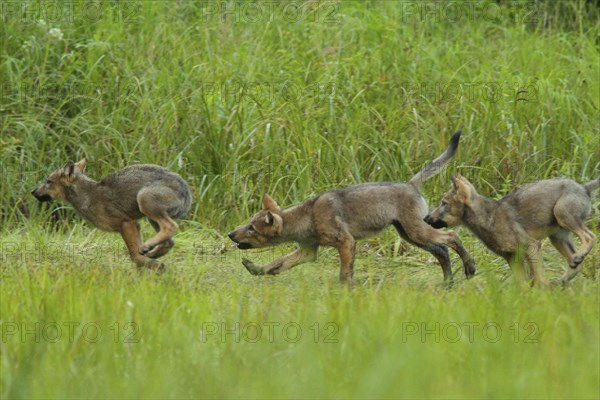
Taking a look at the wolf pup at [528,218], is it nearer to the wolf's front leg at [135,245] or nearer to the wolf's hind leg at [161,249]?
the wolf's hind leg at [161,249]

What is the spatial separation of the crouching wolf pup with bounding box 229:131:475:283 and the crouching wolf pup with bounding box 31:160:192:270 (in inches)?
20.3

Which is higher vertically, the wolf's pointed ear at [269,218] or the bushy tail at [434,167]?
the bushy tail at [434,167]

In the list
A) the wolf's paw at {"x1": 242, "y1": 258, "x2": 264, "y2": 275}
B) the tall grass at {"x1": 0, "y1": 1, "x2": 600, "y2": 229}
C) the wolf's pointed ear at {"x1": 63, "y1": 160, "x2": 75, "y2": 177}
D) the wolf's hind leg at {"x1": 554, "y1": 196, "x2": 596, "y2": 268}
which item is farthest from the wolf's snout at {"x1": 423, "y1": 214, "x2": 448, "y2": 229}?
the wolf's pointed ear at {"x1": 63, "y1": 160, "x2": 75, "y2": 177}

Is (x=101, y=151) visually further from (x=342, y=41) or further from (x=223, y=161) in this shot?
(x=342, y=41)

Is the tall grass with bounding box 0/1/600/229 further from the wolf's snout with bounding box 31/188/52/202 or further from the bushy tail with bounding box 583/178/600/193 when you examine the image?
the bushy tail with bounding box 583/178/600/193

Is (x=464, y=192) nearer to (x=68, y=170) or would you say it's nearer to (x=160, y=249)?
(x=160, y=249)

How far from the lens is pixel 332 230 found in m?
8.81

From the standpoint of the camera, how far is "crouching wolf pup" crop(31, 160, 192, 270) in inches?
355

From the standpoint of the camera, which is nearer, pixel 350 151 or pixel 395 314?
pixel 395 314

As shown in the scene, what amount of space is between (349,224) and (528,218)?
4.22 feet

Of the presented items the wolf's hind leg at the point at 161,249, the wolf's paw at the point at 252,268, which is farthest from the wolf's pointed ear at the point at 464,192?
the wolf's hind leg at the point at 161,249

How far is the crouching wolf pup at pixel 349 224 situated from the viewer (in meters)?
Result: 8.74

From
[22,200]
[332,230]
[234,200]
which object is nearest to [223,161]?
[234,200]

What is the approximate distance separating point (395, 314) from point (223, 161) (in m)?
5.01
